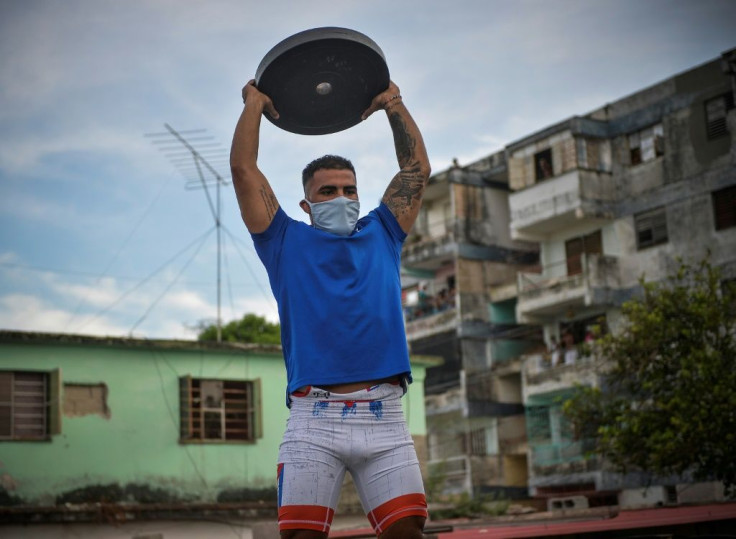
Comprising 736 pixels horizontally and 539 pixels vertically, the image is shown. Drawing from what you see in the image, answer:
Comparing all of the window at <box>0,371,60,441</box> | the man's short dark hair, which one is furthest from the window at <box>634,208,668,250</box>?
the man's short dark hair

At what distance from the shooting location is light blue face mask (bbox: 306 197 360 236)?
186 inches

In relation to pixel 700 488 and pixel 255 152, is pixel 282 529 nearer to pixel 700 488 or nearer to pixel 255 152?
pixel 255 152

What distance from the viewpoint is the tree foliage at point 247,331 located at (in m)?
50.1

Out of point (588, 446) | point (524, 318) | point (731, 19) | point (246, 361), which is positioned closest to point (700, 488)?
point (588, 446)

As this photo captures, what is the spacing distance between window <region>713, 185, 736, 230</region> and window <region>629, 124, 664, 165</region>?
10.4 ft

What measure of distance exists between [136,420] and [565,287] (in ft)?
63.6

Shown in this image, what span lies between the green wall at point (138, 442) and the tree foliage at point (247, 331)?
21.6 metres

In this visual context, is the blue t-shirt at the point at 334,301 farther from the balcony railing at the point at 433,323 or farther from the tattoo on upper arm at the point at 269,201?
the balcony railing at the point at 433,323

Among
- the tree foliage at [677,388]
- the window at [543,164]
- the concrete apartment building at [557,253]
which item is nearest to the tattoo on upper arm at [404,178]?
the tree foliage at [677,388]

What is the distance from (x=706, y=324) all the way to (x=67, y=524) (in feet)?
50.6

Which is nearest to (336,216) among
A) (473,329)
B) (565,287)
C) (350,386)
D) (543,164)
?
(350,386)

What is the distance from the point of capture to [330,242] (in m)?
4.62

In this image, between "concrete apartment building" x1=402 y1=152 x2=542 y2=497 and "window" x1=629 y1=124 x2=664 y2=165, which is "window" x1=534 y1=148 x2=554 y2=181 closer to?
"window" x1=629 y1=124 x2=664 y2=165

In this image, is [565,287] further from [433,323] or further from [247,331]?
[247,331]
